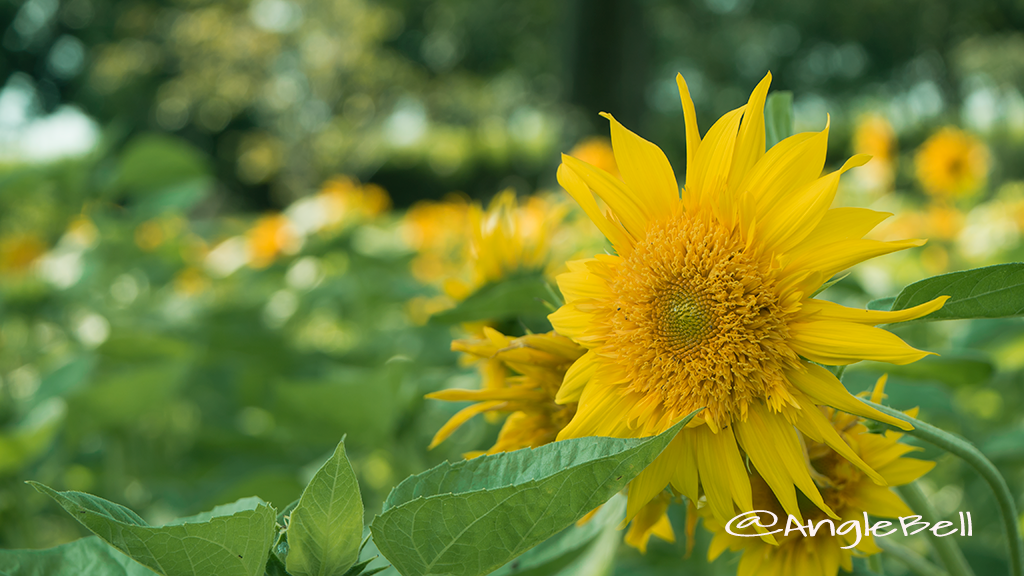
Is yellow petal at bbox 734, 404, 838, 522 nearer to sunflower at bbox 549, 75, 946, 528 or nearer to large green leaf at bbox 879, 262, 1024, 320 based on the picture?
sunflower at bbox 549, 75, 946, 528

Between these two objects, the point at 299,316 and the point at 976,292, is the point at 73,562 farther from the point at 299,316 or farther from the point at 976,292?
the point at 299,316

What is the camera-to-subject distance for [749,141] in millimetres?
471

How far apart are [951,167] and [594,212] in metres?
2.61

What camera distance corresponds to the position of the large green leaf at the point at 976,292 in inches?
17.4

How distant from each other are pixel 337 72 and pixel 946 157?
832 centimetres

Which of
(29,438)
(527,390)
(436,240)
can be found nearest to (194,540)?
(527,390)

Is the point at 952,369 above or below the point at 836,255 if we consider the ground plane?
below

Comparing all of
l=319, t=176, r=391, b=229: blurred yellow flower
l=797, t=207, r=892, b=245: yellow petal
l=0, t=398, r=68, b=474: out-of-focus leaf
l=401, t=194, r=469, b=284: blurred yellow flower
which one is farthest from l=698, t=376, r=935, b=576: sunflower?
l=401, t=194, r=469, b=284: blurred yellow flower

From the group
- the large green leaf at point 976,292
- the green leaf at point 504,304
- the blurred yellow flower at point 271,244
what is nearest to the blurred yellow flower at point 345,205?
the blurred yellow flower at point 271,244

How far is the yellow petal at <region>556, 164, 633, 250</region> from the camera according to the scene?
1.60 ft

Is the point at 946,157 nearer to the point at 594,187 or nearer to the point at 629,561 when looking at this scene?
the point at 629,561

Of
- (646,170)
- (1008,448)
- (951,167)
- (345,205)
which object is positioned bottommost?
(951,167)

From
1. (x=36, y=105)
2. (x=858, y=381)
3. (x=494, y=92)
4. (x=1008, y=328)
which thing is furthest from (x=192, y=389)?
(x=36, y=105)

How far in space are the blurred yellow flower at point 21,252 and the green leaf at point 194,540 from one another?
259 cm
